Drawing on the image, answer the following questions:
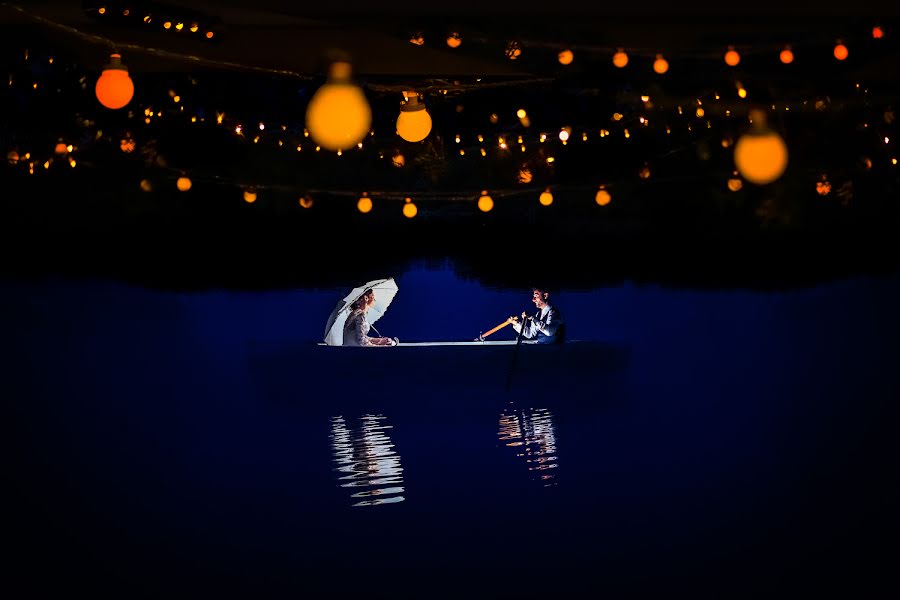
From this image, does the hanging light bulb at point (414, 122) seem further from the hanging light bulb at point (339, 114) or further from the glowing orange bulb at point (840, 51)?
the glowing orange bulb at point (840, 51)

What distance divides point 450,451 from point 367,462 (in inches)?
20.4

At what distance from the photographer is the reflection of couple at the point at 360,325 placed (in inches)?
345

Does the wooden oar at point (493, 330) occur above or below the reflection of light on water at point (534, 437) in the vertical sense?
above

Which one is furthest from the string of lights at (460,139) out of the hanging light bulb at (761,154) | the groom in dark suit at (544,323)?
the groom in dark suit at (544,323)

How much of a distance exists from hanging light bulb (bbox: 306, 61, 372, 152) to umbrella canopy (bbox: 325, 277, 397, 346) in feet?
19.8

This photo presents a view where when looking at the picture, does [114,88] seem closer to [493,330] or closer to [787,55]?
[787,55]

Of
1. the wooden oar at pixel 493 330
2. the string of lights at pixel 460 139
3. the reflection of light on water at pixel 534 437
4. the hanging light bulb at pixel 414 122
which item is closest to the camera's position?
the hanging light bulb at pixel 414 122

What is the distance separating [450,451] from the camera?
5324mm

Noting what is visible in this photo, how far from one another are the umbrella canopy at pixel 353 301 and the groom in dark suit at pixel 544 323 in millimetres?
1133

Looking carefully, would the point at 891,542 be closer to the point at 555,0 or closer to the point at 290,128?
the point at 555,0

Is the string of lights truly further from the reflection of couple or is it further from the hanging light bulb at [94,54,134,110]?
the reflection of couple

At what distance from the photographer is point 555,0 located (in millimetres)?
4082

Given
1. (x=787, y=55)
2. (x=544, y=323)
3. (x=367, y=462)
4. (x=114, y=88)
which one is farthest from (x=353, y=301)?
(x=114, y=88)

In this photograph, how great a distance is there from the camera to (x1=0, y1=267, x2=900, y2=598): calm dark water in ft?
10.4
